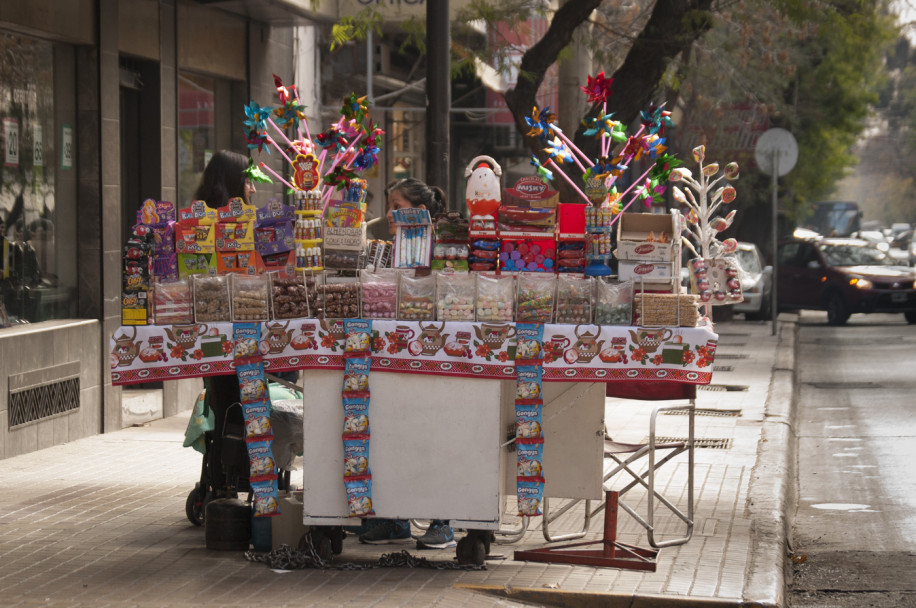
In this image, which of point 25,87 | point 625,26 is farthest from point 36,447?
point 625,26

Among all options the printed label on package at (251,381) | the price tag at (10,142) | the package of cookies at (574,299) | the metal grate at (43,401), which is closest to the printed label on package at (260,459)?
the printed label on package at (251,381)

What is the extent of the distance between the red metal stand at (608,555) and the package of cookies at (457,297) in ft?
4.04

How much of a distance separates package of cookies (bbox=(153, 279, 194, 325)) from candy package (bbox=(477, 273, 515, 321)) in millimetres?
1490

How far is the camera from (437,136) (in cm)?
802

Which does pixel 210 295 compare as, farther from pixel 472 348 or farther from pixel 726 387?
pixel 726 387

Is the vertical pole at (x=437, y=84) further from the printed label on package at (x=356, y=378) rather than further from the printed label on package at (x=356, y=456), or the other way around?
the printed label on package at (x=356, y=456)

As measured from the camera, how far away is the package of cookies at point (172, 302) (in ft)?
20.8

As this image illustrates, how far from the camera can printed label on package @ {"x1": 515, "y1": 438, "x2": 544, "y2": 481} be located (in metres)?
6.27

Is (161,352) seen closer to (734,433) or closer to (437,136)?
(437,136)

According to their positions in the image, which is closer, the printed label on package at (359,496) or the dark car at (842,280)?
the printed label on package at (359,496)

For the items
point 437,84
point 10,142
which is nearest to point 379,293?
point 437,84

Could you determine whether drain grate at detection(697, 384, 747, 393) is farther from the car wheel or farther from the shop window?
the car wheel

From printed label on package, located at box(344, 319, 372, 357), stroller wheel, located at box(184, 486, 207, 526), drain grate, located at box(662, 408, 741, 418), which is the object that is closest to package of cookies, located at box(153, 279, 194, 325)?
printed label on package, located at box(344, 319, 372, 357)

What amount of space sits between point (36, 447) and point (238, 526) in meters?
3.81
